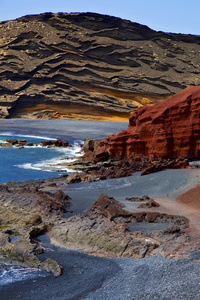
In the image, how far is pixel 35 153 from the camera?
24.2 meters

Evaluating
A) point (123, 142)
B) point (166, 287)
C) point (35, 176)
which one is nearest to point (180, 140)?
point (123, 142)

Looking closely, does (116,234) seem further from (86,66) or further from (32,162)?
(86,66)

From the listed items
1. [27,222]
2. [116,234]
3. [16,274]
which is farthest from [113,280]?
[27,222]

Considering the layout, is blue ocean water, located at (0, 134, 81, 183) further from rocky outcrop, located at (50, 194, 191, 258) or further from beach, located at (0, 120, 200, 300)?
beach, located at (0, 120, 200, 300)

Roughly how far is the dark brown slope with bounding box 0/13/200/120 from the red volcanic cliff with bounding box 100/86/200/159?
1419 inches

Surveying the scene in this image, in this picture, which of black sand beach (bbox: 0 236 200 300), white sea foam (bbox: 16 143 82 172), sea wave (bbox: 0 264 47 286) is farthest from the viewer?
white sea foam (bbox: 16 143 82 172)

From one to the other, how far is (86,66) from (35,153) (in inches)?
1443

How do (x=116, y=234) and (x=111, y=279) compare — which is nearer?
(x=111, y=279)

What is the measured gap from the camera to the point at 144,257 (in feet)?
18.0

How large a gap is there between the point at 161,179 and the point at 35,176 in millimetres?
7537

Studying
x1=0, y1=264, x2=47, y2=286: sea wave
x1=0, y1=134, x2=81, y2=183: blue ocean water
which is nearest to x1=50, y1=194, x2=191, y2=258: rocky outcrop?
x1=0, y1=264, x2=47, y2=286: sea wave

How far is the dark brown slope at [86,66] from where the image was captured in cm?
5356

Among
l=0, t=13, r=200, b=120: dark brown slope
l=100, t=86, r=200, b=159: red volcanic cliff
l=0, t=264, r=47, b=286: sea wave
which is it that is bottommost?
l=0, t=264, r=47, b=286: sea wave

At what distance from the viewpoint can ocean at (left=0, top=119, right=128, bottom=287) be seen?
5633 millimetres
